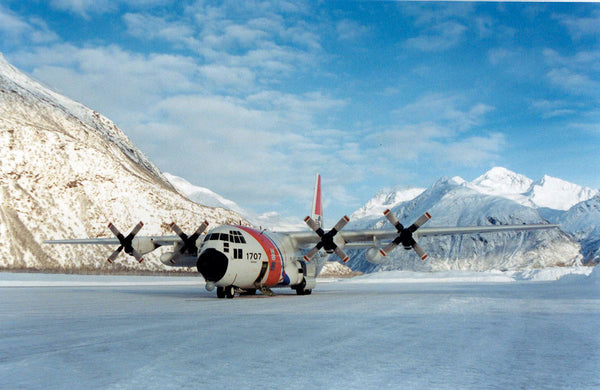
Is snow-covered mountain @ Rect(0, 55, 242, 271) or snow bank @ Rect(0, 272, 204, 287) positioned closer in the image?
snow bank @ Rect(0, 272, 204, 287)

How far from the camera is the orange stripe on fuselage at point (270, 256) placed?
2489 cm

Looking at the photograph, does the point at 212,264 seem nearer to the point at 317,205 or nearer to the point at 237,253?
the point at 237,253

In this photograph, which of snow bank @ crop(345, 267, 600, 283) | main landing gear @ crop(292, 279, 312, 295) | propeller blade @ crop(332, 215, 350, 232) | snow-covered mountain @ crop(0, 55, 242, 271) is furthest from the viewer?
snow-covered mountain @ crop(0, 55, 242, 271)

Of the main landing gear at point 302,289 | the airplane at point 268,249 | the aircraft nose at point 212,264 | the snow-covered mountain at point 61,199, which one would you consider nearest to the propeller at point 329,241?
the airplane at point 268,249

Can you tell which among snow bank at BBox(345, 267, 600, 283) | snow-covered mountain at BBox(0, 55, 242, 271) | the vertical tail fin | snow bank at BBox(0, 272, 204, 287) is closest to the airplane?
the vertical tail fin

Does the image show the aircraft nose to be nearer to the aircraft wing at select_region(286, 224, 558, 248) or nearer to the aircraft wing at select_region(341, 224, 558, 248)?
the aircraft wing at select_region(286, 224, 558, 248)

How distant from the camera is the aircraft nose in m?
20.9

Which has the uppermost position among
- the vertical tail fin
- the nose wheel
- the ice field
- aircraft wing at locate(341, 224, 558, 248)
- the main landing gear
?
the vertical tail fin

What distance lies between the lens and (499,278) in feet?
189

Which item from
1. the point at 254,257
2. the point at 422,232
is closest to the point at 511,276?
the point at 422,232

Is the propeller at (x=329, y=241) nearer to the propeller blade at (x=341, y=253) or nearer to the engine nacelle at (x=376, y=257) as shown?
the propeller blade at (x=341, y=253)

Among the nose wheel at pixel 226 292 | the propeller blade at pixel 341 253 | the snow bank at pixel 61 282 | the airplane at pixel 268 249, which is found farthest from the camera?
the snow bank at pixel 61 282

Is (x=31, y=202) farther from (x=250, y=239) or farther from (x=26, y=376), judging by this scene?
(x=26, y=376)

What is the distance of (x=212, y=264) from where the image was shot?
68.8 feet
